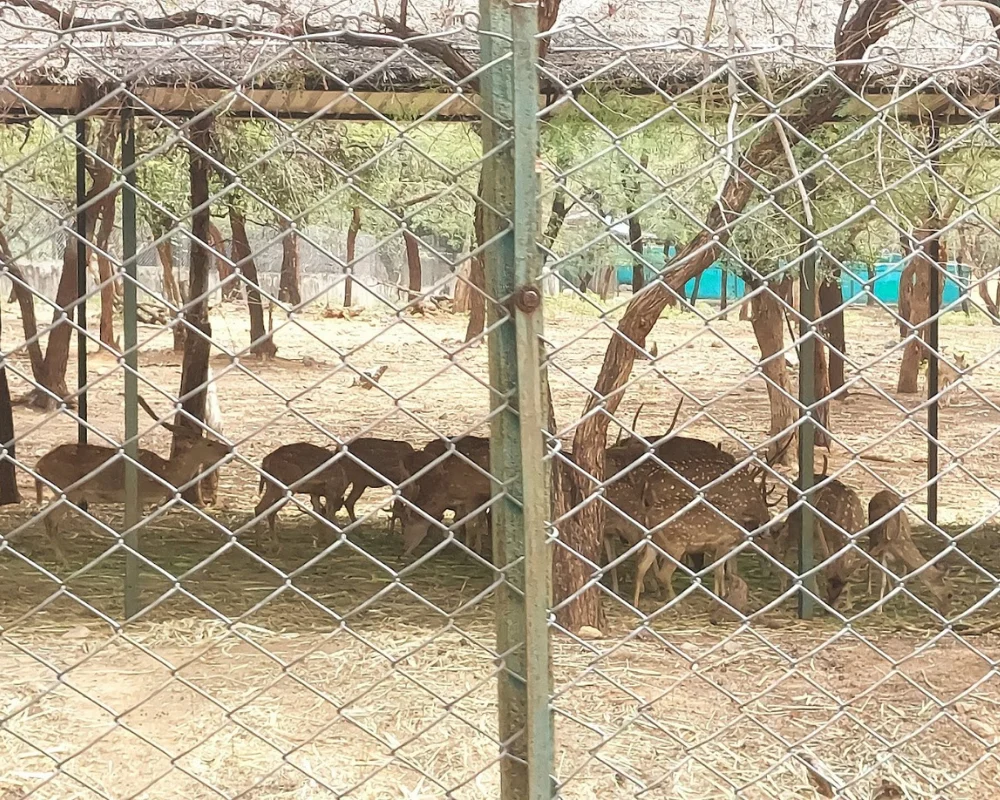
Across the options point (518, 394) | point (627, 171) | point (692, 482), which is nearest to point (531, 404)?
point (518, 394)

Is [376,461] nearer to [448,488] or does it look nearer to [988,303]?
[448,488]

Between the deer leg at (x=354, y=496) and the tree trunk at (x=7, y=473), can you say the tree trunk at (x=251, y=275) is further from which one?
the deer leg at (x=354, y=496)

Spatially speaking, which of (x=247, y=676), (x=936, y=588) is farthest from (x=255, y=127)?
(x=936, y=588)

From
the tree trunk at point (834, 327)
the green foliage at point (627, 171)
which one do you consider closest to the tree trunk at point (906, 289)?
the green foliage at point (627, 171)

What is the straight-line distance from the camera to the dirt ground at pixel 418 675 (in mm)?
2453

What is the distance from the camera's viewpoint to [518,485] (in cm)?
176

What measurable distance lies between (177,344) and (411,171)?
270 inches

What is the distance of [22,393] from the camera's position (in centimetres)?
1307

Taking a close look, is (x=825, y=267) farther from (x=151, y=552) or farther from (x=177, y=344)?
(x=177, y=344)

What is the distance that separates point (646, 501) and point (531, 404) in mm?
4100

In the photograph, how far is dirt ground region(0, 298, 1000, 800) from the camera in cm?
245

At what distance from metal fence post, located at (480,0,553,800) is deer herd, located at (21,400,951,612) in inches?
126

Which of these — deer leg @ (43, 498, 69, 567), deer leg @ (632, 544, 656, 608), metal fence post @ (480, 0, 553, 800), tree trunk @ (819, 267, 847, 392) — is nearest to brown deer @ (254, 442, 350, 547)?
deer leg @ (43, 498, 69, 567)

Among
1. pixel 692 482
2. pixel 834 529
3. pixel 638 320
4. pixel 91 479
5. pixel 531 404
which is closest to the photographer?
pixel 531 404
